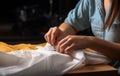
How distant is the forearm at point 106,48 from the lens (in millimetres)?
753

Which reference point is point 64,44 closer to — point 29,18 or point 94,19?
point 94,19

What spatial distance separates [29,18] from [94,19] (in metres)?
1.41

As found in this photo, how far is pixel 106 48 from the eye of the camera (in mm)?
765

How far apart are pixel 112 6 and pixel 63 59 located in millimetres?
289

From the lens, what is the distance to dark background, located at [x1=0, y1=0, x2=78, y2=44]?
2.33 meters

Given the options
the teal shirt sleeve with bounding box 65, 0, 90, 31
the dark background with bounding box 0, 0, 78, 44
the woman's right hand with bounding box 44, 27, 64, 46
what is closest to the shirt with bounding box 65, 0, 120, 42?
the teal shirt sleeve with bounding box 65, 0, 90, 31

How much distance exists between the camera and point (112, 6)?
0.86 metres

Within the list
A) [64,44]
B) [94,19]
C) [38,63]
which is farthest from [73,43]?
Result: [94,19]

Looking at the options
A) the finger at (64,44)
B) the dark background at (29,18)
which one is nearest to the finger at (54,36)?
the finger at (64,44)

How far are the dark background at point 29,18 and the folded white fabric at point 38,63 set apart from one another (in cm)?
162

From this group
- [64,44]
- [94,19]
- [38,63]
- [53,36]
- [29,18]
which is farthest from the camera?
[29,18]

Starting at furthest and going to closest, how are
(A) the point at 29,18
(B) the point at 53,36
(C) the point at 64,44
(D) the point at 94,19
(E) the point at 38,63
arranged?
(A) the point at 29,18
(D) the point at 94,19
(B) the point at 53,36
(C) the point at 64,44
(E) the point at 38,63

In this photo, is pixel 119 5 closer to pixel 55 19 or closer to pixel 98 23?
pixel 98 23

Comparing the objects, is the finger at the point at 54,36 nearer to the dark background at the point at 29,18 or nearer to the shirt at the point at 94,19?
the shirt at the point at 94,19
